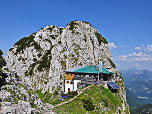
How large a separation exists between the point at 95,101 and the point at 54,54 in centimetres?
5908

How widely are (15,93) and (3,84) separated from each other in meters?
2.10

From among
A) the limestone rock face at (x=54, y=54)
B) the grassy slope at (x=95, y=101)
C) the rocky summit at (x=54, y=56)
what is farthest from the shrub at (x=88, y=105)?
the limestone rock face at (x=54, y=54)

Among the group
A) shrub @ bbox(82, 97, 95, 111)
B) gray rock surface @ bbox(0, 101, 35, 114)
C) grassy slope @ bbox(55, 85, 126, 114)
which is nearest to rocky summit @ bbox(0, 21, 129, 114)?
grassy slope @ bbox(55, 85, 126, 114)

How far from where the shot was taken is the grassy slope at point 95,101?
27.4 m

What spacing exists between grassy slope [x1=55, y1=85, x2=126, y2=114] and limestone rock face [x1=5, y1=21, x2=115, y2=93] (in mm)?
38514

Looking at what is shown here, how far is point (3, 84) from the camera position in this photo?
17.8 meters

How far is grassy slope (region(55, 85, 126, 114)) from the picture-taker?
27.4m

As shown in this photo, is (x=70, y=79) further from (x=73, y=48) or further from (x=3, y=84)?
(x=73, y=48)

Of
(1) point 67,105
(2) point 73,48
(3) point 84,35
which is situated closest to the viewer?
(1) point 67,105

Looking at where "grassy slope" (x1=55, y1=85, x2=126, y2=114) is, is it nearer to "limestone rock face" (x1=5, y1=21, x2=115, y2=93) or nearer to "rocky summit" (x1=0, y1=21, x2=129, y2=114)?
"rocky summit" (x1=0, y1=21, x2=129, y2=114)

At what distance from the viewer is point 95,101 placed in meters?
30.8

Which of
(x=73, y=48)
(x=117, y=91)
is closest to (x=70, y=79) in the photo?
(x=117, y=91)

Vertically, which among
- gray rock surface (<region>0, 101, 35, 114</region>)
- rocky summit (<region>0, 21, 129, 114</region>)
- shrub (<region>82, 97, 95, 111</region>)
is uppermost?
rocky summit (<region>0, 21, 129, 114</region>)

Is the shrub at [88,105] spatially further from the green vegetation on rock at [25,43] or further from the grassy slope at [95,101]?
the green vegetation on rock at [25,43]
